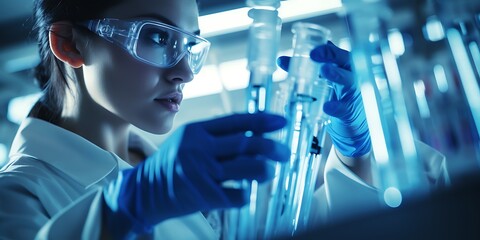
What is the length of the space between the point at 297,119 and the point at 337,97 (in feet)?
0.81

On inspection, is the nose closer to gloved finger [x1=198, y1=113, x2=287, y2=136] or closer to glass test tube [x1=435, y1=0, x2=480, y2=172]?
gloved finger [x1=198, y1=113, x2=287, y2=136]

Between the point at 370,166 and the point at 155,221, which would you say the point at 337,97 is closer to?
the point at 370,166

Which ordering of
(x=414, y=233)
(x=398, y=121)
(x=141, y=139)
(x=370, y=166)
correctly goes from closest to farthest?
(x=414, y=233), (x=398, y=121), (x=370, y=166), (x=141, y=139)

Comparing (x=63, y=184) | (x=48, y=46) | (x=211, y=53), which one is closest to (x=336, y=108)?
(x=63, y=184)

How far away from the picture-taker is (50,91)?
134 centimetres

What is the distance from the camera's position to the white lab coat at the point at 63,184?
937 mm

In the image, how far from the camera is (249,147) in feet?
2.33

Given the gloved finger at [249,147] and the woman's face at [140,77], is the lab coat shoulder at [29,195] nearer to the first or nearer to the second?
the woman's face at [140,77]

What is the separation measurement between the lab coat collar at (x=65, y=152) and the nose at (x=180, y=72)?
0.35 meters

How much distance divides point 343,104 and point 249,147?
0.38 meters

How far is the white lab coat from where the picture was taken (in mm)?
937

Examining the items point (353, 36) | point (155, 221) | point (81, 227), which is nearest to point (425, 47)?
point (353, 36)

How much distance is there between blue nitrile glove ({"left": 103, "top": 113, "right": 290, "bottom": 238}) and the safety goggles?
390 millimetres

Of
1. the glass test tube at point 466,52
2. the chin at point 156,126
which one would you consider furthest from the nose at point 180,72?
the glass test tube at point 466,52
